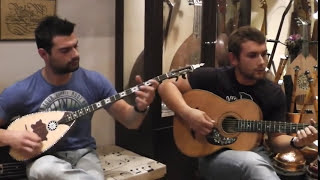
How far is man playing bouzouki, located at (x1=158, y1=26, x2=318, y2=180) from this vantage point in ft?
6.70

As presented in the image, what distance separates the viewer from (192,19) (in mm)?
2762

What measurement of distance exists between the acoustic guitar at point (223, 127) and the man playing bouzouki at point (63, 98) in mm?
304

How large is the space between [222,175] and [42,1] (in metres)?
1.39

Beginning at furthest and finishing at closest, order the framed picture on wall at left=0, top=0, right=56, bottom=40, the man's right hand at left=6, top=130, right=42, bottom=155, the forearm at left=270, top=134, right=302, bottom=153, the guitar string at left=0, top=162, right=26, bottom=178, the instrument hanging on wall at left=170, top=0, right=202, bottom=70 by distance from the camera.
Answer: the instrument hanging on wall at left=170, top=0, right=202, bottom=70, the framed picture on wall at left=0, top=0, right=56, bottom=40, the forearm at left=270, top=134, right=302, bottom=153, the guitar string at left=0, top=162, right=26, bottom=178, the man's right hand at left=6, top=130, right=42, bottom=155

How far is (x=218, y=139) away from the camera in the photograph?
82.8 inches

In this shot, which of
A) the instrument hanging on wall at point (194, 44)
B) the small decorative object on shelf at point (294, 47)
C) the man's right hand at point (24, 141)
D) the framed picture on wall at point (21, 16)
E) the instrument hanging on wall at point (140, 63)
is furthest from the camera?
the small decorative object on shelf at point (294, 47)

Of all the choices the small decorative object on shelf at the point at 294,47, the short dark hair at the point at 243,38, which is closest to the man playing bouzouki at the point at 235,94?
the short dark hair at the point at 243,38

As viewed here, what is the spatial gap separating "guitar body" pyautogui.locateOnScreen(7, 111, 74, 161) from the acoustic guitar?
623mm

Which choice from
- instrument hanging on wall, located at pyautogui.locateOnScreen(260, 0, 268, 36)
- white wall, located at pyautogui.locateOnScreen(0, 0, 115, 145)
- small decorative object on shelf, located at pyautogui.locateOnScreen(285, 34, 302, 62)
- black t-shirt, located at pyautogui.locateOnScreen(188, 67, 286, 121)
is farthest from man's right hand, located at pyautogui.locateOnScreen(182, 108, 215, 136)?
instrument hanging on wall, located at pyautogui.locateOnScreen(260, 0, 268, 36)

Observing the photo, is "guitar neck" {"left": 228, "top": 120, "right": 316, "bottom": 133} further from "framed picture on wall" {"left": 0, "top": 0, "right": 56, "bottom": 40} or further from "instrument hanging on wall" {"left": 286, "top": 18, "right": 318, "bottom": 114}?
"framed picture on wall" {"left": 0, "top": 0, "right": 56, "bottom": 40}

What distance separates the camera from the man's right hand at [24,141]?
1819 mm

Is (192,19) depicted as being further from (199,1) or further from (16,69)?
(16,69)

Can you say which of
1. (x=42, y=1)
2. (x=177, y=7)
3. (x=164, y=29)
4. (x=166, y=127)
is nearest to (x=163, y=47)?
(x=164, y=29)

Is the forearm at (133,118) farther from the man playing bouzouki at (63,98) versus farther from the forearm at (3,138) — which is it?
the forearm at (3,138)
